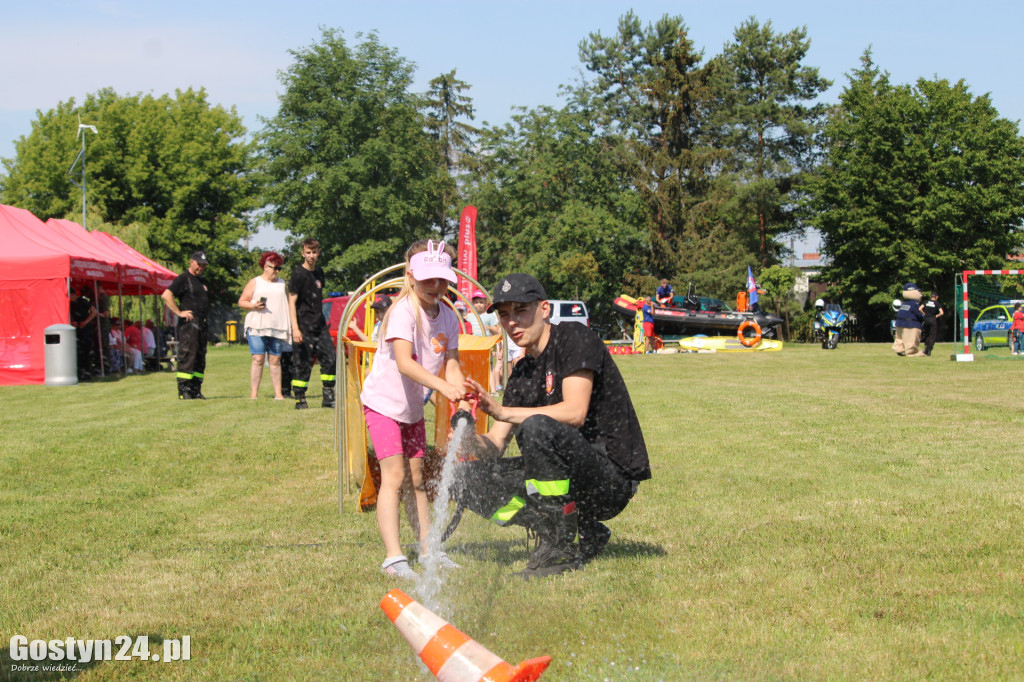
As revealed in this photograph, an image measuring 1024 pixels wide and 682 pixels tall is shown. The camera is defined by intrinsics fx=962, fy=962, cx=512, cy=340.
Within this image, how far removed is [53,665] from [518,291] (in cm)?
249

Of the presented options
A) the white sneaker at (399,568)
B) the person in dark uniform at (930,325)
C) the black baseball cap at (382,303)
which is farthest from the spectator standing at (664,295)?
the white sneaker at (399,568)

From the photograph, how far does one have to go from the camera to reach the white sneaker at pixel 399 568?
15.3 feet

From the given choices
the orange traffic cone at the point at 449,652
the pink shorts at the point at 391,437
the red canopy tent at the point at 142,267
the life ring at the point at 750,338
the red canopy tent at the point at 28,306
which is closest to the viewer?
the orange traffic cone at the point at 449,652

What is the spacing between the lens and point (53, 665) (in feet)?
11.7

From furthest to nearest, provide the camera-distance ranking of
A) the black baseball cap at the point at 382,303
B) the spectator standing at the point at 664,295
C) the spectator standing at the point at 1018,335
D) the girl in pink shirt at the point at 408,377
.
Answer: the spectator standing at the point at 664,295, the spectator standing at the point at 1018,335, the black baseball cap at the point at 382,303, the girl in pink shirt at the point at 408,377

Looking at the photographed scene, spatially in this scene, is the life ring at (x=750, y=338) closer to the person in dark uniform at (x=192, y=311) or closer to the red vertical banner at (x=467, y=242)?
the red vertical banner at (x=467, y=242)

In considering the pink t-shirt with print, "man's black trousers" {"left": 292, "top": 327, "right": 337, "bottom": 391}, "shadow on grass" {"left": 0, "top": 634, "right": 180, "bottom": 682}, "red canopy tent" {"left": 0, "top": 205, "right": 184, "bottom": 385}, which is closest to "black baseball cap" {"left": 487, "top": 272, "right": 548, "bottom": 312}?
the pink t-shirt with print

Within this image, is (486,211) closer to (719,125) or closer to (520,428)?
(719,125)

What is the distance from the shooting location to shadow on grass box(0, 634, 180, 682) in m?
3.46

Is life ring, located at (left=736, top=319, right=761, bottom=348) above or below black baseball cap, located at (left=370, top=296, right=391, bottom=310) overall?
below

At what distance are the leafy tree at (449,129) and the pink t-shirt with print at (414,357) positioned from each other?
59249 millimetres

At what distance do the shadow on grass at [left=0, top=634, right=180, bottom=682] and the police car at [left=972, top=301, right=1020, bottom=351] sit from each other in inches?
1030

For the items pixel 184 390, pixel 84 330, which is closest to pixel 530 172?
pixel 84 330

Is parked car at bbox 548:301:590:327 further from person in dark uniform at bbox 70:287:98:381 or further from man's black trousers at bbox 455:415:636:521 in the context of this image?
man's black trousers at bbox 455:415:636:521
